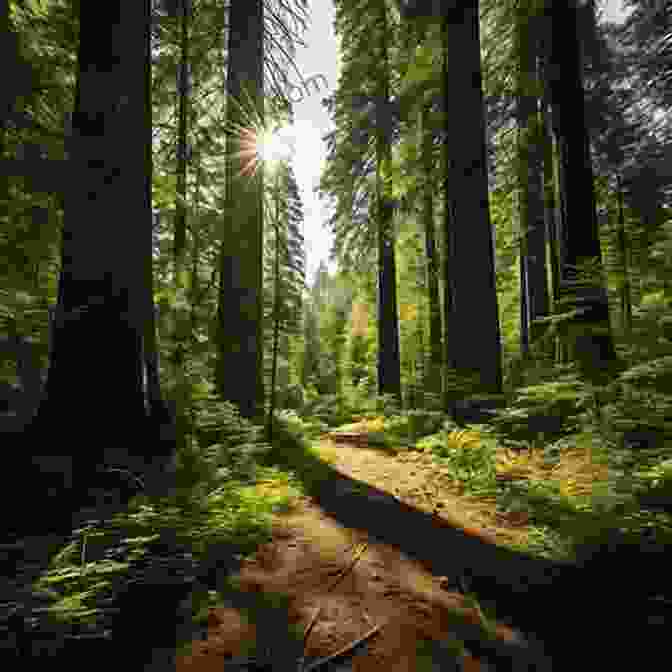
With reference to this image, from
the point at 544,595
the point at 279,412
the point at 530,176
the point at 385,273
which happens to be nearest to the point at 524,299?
the point at 530,176

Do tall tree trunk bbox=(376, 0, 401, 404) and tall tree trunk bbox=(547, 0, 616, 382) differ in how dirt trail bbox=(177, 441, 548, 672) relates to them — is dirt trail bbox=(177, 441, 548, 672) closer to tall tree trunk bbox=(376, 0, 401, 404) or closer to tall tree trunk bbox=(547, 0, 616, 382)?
tall tree trunk bbox=(547, 0, 616, 382)

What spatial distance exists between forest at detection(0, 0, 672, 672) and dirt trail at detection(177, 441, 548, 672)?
2 centimetres

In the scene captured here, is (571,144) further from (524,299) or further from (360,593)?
(524,299)

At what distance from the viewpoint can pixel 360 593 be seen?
2.14m

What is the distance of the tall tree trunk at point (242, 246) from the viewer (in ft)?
21.4

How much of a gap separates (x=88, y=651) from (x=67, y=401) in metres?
2.29

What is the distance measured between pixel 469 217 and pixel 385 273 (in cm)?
495

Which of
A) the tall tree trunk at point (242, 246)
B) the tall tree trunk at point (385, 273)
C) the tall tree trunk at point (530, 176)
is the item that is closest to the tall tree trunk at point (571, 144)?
the tall tree trunk at point (530, 176)

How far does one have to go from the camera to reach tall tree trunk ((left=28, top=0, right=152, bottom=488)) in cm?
326

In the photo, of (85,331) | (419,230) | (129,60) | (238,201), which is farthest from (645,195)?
(85,331)

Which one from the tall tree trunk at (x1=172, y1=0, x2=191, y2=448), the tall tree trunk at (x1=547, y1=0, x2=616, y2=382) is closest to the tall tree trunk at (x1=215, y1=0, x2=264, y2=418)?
the tall tree trunk at (x1=172, y1=0, x2=191, y2=448)

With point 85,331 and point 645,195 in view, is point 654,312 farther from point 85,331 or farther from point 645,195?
point 645,195

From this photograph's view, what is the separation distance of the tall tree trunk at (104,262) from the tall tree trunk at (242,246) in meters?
2.57

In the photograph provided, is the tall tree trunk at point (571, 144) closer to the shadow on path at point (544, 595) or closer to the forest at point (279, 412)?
the forest at point (279, 412)
